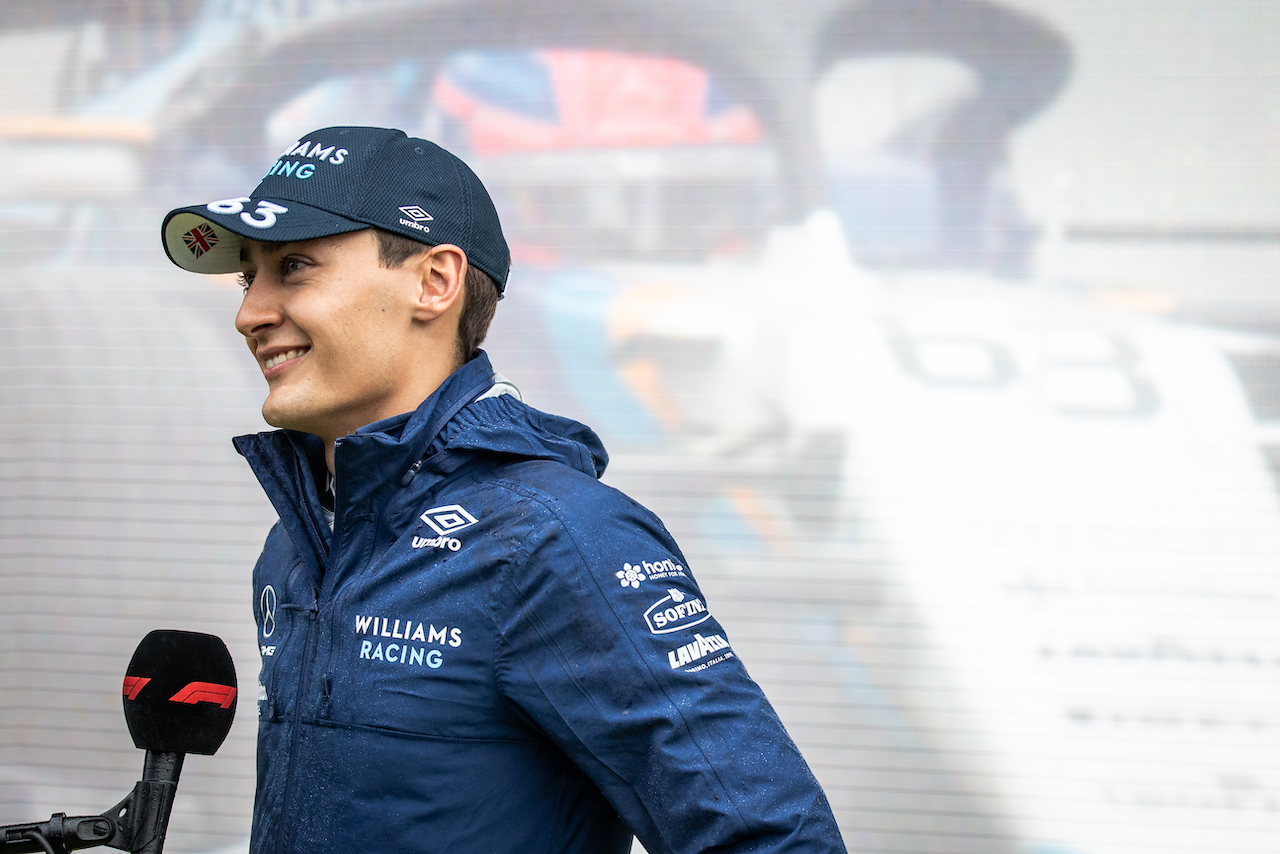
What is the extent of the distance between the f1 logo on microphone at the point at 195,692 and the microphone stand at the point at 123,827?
79 millimetres

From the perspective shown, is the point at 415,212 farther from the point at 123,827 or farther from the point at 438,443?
the point at 123,827

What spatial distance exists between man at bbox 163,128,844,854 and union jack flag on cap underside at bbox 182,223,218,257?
0.14 m

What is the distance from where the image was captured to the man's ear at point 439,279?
62.4 inches

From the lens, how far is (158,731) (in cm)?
146

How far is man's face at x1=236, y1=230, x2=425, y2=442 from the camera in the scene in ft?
5.02

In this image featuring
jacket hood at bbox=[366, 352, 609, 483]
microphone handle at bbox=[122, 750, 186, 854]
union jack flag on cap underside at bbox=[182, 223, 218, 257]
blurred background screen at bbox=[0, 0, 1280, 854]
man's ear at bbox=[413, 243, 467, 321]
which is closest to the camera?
microphone handle at bbox=[122, 750, 186, 854]

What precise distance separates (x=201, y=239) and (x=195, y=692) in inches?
28.8

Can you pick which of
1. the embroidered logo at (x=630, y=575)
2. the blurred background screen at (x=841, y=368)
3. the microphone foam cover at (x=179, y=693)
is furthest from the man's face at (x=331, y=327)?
the blurred background screen at (x=841, y=368)

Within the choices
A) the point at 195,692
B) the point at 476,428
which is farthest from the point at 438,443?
the point at 195,692

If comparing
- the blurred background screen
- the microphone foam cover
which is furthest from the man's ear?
the blurred background screen

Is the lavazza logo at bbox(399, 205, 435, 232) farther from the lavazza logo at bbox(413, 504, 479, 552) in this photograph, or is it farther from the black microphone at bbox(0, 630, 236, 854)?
the black microphone at bbox(0, 630, 236, 854)

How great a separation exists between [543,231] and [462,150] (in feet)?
1.60

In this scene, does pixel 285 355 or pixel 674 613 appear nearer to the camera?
pixel 674 613

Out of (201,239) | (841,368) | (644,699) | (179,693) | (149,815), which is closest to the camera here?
(644,699)
